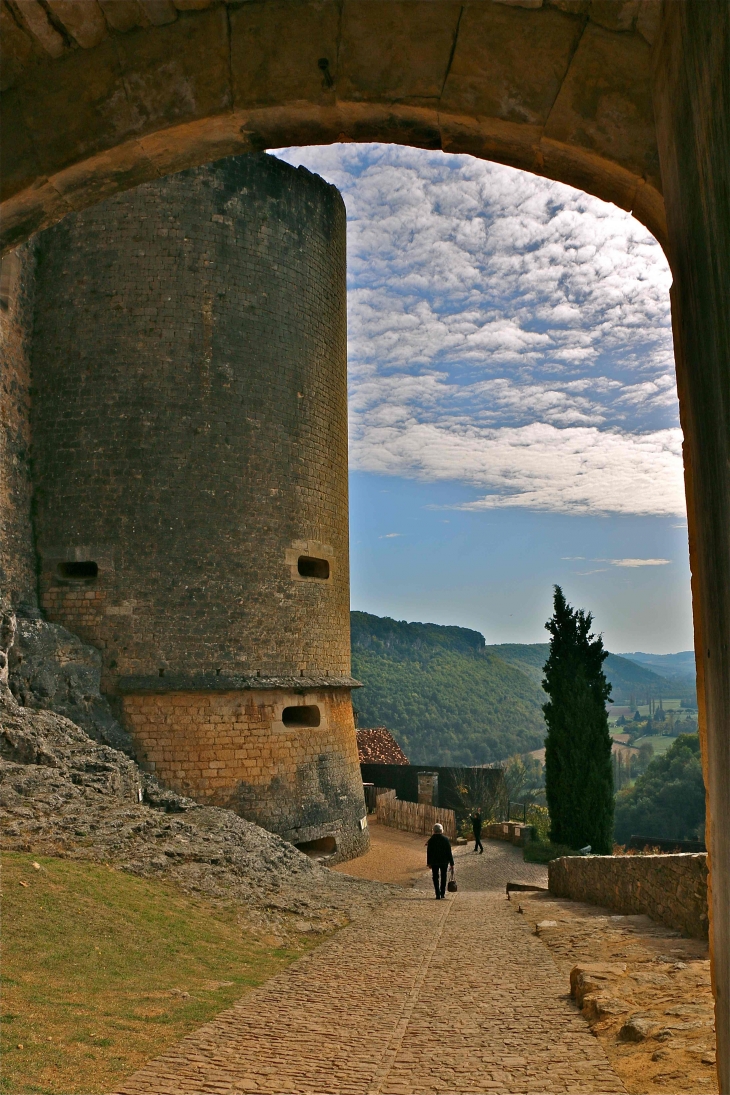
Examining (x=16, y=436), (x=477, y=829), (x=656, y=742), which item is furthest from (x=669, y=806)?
(x=656, y=742)

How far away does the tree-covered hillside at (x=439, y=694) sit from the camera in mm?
70000

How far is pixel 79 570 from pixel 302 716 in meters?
4.45

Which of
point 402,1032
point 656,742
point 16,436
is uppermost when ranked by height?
point 16,436

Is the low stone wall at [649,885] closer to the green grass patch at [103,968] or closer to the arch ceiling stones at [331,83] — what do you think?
the green grass patch at [103,968]

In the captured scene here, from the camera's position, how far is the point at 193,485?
12969 mm

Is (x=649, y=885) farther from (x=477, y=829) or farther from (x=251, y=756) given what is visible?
(x=477, y=829)

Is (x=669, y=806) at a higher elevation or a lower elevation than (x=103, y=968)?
lower

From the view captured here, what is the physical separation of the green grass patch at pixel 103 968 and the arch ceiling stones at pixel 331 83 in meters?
4.03

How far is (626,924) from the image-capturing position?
23.6 ft

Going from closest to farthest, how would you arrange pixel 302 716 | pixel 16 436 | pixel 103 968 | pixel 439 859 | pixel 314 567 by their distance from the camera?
1. pixel 103 968
2. pixel 439 859
3. pixel 16 436
4. pixel 302 716
5. pixel 314 567

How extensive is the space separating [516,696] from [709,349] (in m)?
93.6

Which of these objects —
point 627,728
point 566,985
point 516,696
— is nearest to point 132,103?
point 566,985

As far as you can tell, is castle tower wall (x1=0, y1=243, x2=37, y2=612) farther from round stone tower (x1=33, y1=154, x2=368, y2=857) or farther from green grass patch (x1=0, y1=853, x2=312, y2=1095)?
green grass patch (x1=0, y1=853, x2=312, y2=1095)

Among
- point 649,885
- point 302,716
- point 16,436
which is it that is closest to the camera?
point 649,885
